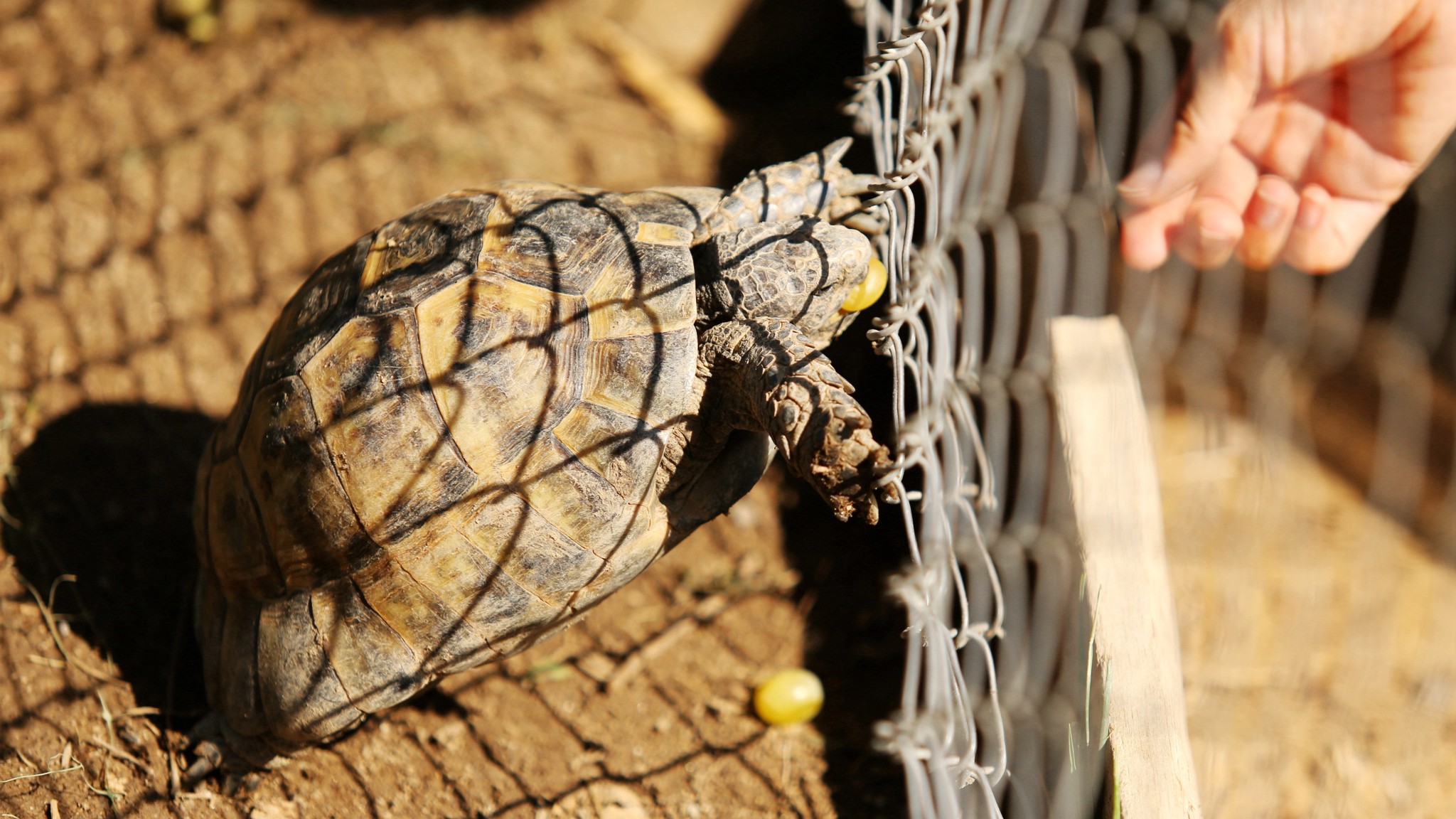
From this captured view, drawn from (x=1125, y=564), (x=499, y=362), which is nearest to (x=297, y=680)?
(x=499, y=362)

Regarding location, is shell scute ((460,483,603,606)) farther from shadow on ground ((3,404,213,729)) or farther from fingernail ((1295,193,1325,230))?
fingernail ((1295,193,1325,230))

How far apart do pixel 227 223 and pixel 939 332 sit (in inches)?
117

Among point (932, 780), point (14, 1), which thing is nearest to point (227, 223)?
point (14, 1)

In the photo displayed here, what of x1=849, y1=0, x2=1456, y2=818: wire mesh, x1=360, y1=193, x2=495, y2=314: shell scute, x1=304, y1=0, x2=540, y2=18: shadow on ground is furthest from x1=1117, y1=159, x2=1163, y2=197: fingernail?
x1=304, y1=0, x2=540, y2=18: shadow on ground

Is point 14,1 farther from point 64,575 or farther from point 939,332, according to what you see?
point 939,332

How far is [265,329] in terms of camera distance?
343 centimetres

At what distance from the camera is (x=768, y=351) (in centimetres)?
205

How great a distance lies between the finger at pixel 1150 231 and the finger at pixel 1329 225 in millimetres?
339

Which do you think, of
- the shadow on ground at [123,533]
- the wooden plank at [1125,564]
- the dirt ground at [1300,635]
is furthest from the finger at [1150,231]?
the shadow on ground at [123,533]

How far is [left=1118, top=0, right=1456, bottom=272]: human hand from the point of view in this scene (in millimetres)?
2434

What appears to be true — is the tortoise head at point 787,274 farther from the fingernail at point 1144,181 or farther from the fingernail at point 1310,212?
the fingernail at point 1310,212

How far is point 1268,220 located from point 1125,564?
48.4 inches

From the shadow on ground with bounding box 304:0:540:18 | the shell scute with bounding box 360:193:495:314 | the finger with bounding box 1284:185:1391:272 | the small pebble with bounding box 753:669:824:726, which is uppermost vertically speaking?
the shadow on ground with bounding box 304:0:540:18

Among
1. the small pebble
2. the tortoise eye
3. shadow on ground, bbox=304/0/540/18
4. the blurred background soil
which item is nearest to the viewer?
the tortoise eye
